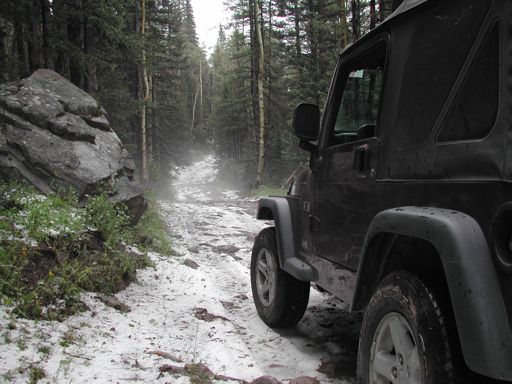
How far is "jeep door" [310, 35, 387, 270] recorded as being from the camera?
279cm

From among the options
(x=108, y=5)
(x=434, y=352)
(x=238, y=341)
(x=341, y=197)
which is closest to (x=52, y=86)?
(x=108, y=5)

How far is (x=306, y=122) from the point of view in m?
3.53

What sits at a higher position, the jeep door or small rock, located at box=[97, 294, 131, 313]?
the jeep door

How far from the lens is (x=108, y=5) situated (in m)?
9.88

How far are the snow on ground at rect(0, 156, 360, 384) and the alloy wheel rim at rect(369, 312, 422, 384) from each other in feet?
3.88

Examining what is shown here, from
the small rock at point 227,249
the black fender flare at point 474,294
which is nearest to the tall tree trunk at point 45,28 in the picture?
the small rock at point 227,249

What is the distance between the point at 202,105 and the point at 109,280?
205 ft

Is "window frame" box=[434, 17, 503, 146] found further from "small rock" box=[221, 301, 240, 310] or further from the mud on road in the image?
"small rock" box=[221, 301, 240, 310]

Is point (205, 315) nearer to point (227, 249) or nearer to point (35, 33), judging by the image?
point (227, 249)

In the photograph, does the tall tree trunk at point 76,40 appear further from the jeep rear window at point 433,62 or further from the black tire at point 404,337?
the black tire at point 404,337

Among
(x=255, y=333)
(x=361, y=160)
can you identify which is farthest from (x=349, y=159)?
(x=255, y=333)

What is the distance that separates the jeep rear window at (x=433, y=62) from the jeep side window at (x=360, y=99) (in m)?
0.48

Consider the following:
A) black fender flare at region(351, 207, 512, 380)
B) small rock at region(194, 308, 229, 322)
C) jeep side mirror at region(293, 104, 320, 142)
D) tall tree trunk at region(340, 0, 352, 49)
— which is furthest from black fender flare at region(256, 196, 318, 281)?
tall tree trunk at region(340, 0, 352, 49)

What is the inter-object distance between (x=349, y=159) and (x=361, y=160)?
0.74 feet
